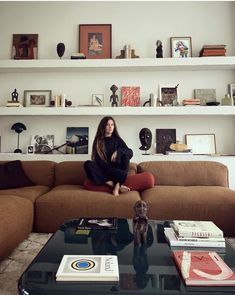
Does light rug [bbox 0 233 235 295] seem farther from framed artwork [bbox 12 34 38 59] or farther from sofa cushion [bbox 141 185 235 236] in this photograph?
framed artwork [bbox 12 34 38 59]

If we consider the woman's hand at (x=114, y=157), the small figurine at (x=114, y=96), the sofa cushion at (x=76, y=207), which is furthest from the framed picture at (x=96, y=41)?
the sofa cushion at (x=76, y=207)

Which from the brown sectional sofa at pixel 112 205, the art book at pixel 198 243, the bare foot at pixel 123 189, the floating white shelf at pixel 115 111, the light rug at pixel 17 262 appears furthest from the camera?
the floating white shelf at pixel 115 111

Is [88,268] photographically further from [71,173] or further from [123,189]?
[71,173]

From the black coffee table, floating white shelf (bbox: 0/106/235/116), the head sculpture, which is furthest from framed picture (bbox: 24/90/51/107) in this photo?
the black coffee table

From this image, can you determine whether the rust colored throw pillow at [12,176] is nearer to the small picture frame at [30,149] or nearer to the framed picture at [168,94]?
the small picture frame at [30,149]

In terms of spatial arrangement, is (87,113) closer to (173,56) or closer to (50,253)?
(173,56)

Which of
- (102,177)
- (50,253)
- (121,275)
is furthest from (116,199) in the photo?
(121,275)

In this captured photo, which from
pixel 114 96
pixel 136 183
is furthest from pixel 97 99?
pixel 136 183

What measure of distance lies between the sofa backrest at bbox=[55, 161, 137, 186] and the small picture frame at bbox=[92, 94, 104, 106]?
0.97 metres

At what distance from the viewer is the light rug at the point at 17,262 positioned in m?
1.41

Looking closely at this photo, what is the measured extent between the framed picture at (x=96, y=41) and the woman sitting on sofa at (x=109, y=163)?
1243 millimetres

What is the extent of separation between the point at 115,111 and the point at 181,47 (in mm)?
1241

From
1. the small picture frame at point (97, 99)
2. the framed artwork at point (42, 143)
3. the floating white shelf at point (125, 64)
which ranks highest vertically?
the floating white shelf at point (125, 64)

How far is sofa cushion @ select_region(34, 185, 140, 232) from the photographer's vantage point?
221 centimetres
